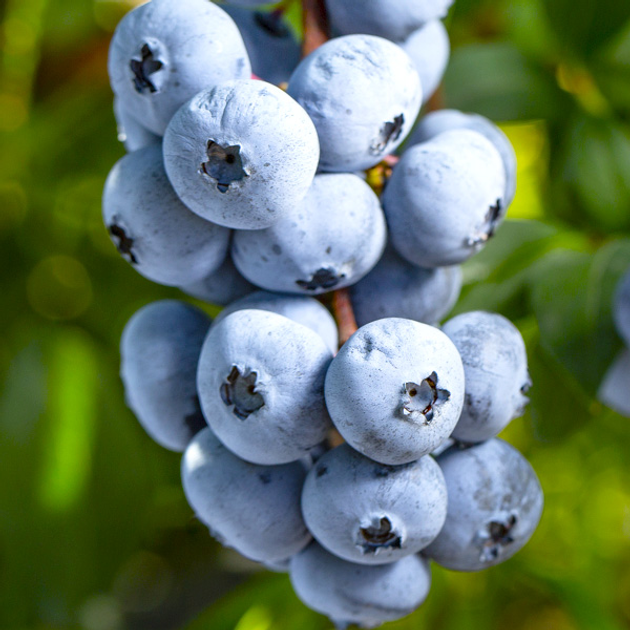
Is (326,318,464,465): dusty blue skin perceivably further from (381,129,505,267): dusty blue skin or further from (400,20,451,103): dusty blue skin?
(400,20,451,103): dusty blue skin

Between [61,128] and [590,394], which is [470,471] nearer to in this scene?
[590,394]

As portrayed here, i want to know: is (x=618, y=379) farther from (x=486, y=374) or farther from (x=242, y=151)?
(x=242, y=151)

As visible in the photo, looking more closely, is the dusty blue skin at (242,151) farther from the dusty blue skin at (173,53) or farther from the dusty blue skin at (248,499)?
the dusty blue skin at (248,499)

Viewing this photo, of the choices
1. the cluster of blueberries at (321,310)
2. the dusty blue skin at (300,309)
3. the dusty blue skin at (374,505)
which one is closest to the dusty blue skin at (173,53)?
the cluster of blueberries at (321,310)

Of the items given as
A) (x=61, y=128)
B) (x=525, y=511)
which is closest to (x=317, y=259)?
(x=525, y=511)


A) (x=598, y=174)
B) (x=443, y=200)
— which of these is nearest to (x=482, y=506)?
(x=443, y=200)

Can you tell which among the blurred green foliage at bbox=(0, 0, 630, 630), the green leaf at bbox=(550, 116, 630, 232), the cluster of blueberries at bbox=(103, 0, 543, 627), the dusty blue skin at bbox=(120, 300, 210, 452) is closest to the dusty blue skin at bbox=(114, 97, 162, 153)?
the cluster of blueberries at bbox=(103, 0, 543, 627)
